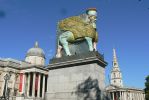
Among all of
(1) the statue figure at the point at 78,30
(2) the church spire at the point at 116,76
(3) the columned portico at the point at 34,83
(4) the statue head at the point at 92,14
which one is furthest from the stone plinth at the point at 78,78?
(2) the church spire at the point at 116,76

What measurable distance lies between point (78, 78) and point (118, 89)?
11396 cm

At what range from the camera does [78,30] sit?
77.0 ft

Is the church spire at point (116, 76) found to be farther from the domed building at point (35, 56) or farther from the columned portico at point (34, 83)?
the columned portico at point (34, 83)

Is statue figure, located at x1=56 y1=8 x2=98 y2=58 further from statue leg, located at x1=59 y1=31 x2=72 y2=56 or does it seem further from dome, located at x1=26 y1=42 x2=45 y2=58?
dome, located at x1=26 y1=42 x2=45 y2=58

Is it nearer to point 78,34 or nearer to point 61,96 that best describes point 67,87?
point 61,96

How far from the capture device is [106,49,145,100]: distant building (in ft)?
426

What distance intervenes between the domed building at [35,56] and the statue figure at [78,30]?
69816 millimetres

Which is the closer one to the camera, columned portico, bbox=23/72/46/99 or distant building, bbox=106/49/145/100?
columned portico, bbox=23/72/46/99

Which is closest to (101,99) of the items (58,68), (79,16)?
(58,68)

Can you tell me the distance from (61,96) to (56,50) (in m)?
5.18

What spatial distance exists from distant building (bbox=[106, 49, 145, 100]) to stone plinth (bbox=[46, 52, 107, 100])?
331 ft

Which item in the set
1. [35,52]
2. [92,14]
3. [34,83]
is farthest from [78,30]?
[35,52]

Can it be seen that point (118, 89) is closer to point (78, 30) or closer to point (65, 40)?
point (65, 40)

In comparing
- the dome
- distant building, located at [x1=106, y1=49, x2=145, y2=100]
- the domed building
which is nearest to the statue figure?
the domed building
